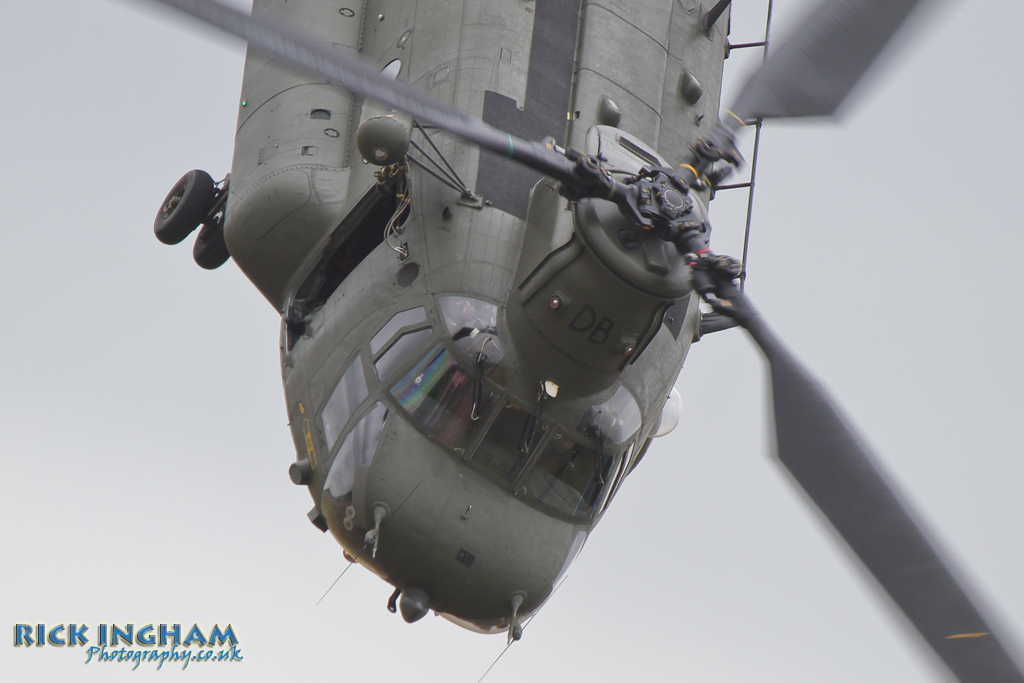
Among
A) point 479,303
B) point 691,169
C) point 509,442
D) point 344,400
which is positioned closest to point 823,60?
point 691,169

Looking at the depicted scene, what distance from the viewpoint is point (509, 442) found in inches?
683

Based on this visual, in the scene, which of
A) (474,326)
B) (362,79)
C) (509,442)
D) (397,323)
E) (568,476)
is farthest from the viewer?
(568,476)

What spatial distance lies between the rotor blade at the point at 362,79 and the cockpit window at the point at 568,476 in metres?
3.80

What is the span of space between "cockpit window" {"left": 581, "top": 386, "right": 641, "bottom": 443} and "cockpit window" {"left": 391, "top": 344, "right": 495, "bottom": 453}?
135cm

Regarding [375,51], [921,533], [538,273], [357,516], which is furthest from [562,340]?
[375,51]

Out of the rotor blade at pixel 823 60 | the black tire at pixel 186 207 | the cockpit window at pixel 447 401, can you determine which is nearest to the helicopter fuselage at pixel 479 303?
the cockpit window at pixel 447 401

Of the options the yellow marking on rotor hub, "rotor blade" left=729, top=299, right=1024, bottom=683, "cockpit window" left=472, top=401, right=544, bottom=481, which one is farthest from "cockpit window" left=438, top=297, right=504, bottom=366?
"rotor blade" left=729, top=299, right=1024, bottom=683

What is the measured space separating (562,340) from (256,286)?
607cm

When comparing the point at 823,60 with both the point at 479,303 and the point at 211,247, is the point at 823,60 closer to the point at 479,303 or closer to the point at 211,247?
the point at 479,303

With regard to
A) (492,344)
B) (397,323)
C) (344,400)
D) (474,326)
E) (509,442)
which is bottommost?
(344,400)

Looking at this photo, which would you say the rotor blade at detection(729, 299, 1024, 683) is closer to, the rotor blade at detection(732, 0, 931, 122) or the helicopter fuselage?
the helicopter fuselage

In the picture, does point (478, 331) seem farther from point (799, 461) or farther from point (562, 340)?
point (799, 461)

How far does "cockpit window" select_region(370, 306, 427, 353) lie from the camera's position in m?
17.6

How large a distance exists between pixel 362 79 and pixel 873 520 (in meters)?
6.18
